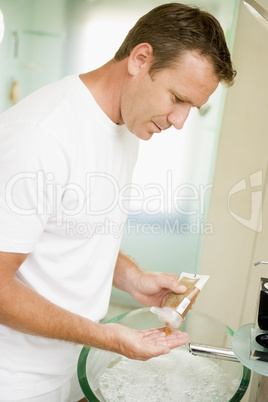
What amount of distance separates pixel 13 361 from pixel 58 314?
8.1 inches

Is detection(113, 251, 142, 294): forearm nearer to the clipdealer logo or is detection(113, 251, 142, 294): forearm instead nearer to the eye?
the eye

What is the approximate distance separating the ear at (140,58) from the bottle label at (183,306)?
532 millimetres

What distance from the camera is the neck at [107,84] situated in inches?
43.4

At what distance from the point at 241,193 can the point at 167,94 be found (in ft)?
3.71

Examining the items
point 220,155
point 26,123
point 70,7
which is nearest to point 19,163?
point 26,123

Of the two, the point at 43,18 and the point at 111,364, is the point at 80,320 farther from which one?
the point at 43,18

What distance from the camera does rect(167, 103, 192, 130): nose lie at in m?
1.07

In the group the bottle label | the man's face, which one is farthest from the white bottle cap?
the man's face

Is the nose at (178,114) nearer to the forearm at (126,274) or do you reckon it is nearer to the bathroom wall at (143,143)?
the forearm at (126,274)

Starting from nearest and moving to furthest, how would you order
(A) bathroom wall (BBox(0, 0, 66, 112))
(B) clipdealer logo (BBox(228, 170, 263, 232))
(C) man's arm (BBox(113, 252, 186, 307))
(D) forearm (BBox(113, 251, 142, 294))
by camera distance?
(C) man's arm (BBox(113, 252, 186, 307)) < (D) forearm (BBox(113, 251, 142, 294)) < (B) clipdealer logo (BBox(228, 170, 263, 232)) < (A) bathroom wall (BBox(0, 0, 66, 112))

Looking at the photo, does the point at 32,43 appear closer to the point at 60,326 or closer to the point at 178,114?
the point at 178,114

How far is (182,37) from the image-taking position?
1.02 meters

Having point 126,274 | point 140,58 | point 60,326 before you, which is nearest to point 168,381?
point 60,326

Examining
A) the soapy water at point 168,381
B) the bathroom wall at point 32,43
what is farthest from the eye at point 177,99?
the bathroom wall at point 32,43
